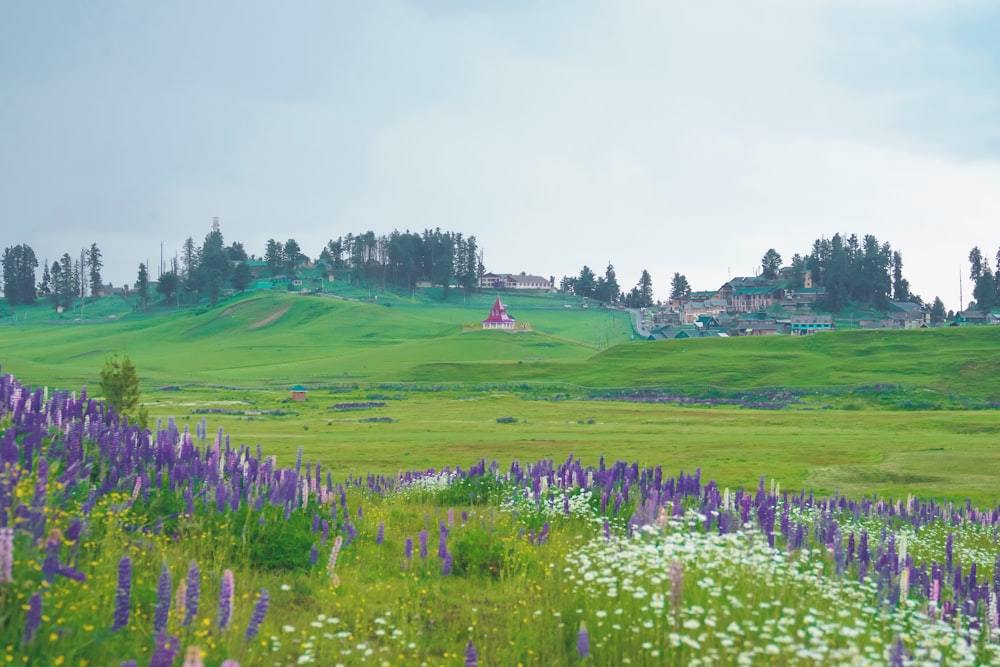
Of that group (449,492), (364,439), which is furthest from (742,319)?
(449,492)

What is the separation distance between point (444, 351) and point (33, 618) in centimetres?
10272

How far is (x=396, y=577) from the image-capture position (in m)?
9.70

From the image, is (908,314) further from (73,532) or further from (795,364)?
(73,532)

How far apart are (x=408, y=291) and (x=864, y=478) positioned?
555ft

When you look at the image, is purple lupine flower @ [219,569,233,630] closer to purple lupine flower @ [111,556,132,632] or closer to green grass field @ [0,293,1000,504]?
purple lupine flower @ [111,556,132,632]

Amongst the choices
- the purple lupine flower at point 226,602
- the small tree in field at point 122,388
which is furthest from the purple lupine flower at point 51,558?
the small tree in field at point 122,388

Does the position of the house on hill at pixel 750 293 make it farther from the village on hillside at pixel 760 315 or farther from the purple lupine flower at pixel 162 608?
the purple lupine flower at pixel 162 608

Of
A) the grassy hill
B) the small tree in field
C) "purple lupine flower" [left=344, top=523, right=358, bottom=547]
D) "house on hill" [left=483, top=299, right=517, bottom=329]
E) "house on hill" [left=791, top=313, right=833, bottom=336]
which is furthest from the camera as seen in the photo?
"house on hill" [left=483, top=299, right=517, bottom=329]

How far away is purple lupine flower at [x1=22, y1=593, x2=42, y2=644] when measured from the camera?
5.61 metres

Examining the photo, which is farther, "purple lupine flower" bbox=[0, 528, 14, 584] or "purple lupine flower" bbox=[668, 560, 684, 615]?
"purple lupine flower" bbox=[668, 560, 684, 615]

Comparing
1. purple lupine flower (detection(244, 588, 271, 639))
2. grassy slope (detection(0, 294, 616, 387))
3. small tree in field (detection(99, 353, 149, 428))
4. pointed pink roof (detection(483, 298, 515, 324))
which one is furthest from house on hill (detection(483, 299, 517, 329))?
purple lupine flower (detection(244, 588, 271, 639))

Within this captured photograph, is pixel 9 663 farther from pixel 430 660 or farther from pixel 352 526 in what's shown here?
pixel 352 526

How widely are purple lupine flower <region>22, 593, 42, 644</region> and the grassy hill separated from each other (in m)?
66.5

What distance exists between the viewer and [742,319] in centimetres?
13912
